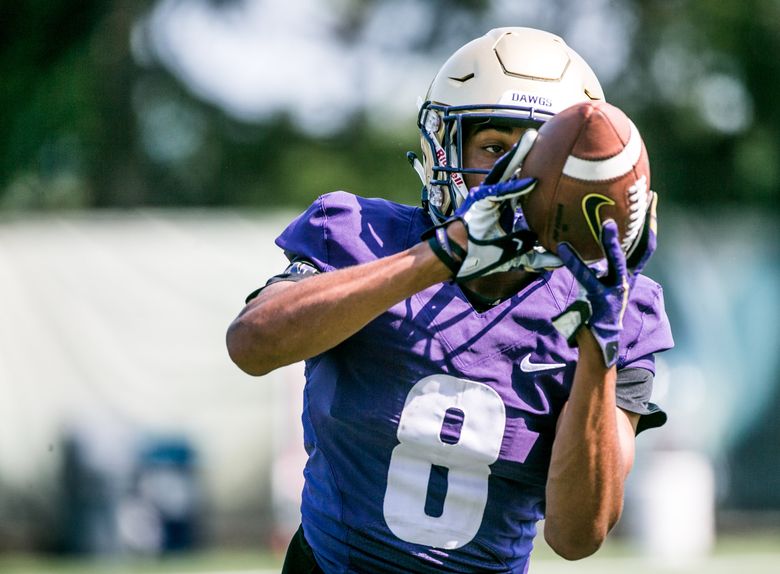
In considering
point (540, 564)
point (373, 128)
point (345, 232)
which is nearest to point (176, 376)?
point (540, 564)

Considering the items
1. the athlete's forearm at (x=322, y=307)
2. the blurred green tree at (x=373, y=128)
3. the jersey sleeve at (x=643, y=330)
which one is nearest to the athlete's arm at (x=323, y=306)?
the athlete's forearm at (x=322, y=307)

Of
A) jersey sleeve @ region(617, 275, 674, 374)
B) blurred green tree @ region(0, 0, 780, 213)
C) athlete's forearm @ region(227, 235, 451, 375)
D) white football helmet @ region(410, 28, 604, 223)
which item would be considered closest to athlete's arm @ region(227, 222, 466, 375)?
athlete's forearm @ region(227, 235, 451, 375)

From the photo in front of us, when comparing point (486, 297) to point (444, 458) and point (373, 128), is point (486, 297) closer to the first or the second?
point (444, 458)

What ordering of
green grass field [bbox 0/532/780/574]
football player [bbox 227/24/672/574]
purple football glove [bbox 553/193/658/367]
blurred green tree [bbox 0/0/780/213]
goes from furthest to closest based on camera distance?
blurred green tree [bbox 0/0/780/213]
green grass field [bbox 0/532/780/574]
football player [bbox 227/24/672/574]
purple football glove [bbox 553/193/658/367]

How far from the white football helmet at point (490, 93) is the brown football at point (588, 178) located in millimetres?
334

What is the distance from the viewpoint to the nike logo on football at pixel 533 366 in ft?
8.31

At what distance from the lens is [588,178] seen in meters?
2.19

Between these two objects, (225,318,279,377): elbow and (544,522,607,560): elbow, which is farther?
(544,522,607,560): elbow

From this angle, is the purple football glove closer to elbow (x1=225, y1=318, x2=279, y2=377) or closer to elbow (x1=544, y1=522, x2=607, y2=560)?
elbow (x1=544, y1=522, x2=607, y2=560)

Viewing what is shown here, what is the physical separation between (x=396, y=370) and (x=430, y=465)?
0.66 feet

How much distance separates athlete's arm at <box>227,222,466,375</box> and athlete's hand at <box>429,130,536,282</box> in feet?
0.06

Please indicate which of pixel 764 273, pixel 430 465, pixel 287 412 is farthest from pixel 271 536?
pixel 430 465

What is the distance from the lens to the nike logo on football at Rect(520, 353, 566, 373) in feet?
8.31

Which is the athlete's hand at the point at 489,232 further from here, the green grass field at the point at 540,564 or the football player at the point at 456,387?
the green grass field at the point at 540,564
